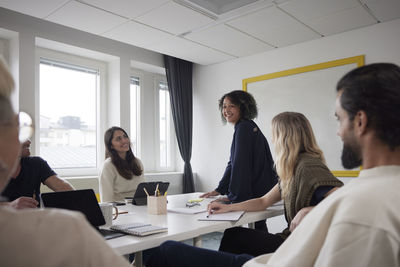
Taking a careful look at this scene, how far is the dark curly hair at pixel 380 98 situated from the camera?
2.76 feet

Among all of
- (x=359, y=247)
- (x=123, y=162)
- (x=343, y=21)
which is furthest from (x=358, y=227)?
(x=343, y=21)

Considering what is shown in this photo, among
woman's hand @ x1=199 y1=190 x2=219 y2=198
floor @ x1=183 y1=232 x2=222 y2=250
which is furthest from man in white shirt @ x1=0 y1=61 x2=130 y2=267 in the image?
floor @ x1=183 y1=232 x2=222 y2=250

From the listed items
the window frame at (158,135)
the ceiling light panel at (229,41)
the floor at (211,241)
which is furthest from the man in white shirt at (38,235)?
the window frame at (158,135)

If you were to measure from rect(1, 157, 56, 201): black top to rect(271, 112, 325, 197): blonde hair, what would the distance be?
1515 mm

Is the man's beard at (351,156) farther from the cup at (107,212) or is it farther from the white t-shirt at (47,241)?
the cup at (107,212)

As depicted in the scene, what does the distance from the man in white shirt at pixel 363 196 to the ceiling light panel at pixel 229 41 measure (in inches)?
110

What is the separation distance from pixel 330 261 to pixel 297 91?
350 centimetres

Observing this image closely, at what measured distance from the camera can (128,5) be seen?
9.74 feet

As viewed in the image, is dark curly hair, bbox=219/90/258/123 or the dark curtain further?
the dark curtain

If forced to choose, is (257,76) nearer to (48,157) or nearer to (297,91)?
(297,91)

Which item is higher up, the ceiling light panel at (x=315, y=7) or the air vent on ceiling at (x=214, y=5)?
→ the air vent on ceiling at (x=214, y=5)

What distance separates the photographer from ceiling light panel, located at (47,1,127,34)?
9.89ft

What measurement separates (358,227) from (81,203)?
3.70ft

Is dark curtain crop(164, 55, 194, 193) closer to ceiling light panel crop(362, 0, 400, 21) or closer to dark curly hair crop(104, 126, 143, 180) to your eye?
dark curly hair crop(104, 126, 143, 180)
